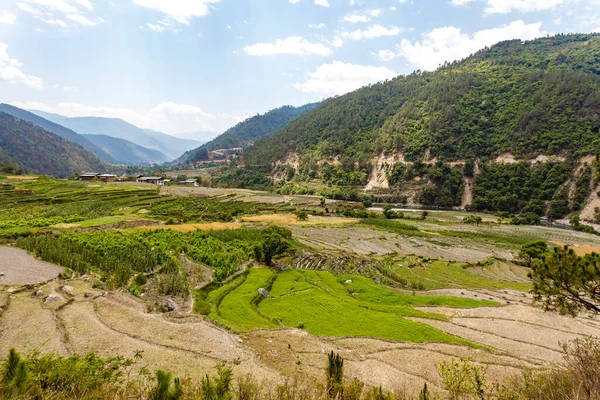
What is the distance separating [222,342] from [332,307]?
29.0 feet

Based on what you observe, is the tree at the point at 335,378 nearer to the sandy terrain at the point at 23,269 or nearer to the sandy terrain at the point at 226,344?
the sandy terrain at the point at 226,344

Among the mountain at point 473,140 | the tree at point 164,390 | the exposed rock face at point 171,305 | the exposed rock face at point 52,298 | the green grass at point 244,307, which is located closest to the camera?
the tree at point 164,390

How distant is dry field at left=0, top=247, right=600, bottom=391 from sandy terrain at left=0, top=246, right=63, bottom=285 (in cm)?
224

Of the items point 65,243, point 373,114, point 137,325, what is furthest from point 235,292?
point 373,114

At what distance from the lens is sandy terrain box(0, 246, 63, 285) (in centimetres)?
2058

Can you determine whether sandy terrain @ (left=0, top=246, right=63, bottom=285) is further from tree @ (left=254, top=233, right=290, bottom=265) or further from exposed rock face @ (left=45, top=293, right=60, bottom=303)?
tree @ (left=254, top=233, right=290, bottom=265)

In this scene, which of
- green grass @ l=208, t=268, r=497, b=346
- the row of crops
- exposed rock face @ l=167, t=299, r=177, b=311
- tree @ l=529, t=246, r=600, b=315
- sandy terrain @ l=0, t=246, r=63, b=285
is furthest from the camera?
the row of crops

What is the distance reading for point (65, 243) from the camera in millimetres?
29875

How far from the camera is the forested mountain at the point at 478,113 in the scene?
4259 inches

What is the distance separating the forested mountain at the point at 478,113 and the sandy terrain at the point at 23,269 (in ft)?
400

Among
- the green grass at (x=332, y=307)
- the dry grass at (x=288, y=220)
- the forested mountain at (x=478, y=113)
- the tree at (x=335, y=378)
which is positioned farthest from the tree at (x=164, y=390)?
the forested mountain at (x=478, y=113)

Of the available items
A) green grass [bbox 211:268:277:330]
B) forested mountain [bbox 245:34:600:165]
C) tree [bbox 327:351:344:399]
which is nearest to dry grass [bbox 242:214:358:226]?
green grass [bbox 211:268:277:330]

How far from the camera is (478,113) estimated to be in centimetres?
13425

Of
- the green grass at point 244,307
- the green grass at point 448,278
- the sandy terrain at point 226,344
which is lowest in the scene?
the green grass at point 448,278
